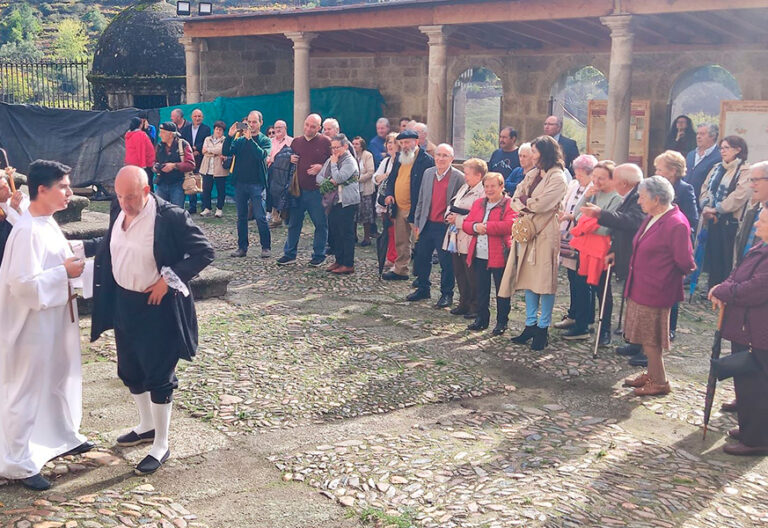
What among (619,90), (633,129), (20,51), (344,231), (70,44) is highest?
(70,44)

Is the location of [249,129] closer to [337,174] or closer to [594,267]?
[337,174]

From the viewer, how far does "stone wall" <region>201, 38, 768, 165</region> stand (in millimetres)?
15008

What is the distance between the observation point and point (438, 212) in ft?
30.2

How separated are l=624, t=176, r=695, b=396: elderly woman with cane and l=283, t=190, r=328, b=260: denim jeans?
15.8 ft

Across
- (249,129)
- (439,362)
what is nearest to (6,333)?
(439,362)

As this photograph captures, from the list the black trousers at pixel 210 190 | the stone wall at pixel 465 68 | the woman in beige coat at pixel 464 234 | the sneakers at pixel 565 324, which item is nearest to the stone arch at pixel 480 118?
the stone wall at pixel 465 68

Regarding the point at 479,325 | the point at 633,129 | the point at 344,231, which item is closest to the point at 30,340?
the point at 479,325

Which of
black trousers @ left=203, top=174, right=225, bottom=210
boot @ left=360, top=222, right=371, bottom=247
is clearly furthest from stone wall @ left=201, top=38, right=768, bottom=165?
boot @ left=360, top=222, right=371, bottom=247

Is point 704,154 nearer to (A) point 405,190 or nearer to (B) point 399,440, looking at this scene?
(A) point 405,190

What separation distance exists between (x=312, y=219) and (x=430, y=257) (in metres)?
1.91

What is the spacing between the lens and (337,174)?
10305mm

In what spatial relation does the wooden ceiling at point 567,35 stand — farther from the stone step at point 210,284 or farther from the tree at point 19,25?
the tree at point 19,25

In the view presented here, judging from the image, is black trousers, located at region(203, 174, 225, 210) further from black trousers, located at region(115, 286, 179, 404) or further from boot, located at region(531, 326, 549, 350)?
black trousers, located at region(115, 286, 179, 404)

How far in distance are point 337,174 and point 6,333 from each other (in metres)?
5.65
